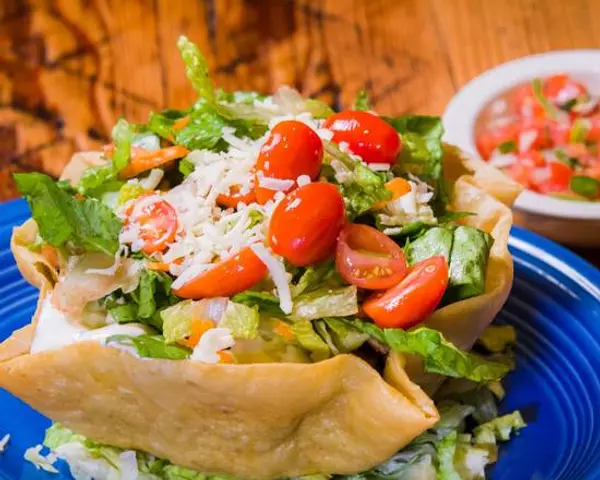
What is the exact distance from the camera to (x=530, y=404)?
1.95 m

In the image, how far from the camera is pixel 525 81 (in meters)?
2.84

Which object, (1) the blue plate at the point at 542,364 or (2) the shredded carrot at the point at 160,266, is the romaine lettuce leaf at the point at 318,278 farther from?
(1) the blue plate at the point at 542,364

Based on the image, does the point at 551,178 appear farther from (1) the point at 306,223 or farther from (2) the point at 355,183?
(1) the point at 306,223

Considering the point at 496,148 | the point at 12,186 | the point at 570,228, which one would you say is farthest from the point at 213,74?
the point at 570,228

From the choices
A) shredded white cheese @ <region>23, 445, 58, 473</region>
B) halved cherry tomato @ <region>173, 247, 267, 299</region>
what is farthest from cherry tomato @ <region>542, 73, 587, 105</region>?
shredded white cheese @ <region>23, 445, 58, 473</region>

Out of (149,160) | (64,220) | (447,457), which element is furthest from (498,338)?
(64,220)

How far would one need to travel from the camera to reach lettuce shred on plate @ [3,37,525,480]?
5.21 ft

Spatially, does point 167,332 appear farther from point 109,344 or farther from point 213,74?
point 213,74

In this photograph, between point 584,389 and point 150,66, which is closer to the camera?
point 584,389

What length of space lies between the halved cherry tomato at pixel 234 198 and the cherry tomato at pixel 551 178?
1.09 metres

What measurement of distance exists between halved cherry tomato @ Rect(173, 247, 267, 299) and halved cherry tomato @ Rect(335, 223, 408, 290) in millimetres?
144

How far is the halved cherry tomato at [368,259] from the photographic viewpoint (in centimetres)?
162

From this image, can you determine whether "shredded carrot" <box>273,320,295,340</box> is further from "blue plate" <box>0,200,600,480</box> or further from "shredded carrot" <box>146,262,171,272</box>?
"blue plate" <box>0,200,600,480</box>

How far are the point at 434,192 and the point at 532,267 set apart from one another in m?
0.37
